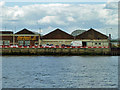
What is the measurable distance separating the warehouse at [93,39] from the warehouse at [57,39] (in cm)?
325

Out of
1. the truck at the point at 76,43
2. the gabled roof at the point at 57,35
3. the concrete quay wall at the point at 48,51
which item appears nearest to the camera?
the concrete quay wall at the point at 48,51

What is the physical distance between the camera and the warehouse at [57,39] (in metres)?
116

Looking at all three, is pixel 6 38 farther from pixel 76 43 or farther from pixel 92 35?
pixel 92 35

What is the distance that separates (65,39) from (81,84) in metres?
79.1

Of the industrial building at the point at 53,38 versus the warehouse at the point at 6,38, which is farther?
the industrial building at the point at 53,38

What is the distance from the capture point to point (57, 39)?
381 ft

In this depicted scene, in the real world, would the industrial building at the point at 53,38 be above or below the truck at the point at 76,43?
above

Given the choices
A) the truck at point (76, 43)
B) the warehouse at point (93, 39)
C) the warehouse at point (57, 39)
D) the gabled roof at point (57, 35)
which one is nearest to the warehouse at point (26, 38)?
the warehouse at point (57, 39)

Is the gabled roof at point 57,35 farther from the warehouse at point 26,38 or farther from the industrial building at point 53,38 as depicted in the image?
the warehouse at point 26,38

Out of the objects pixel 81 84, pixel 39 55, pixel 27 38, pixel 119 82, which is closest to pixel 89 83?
pixel 81 84

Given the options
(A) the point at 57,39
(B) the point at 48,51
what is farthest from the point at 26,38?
(B) the point at 48,51

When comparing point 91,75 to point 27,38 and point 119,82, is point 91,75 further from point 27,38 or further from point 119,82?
point 27,38

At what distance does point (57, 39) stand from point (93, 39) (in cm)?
1247

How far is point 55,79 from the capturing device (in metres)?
41.0
